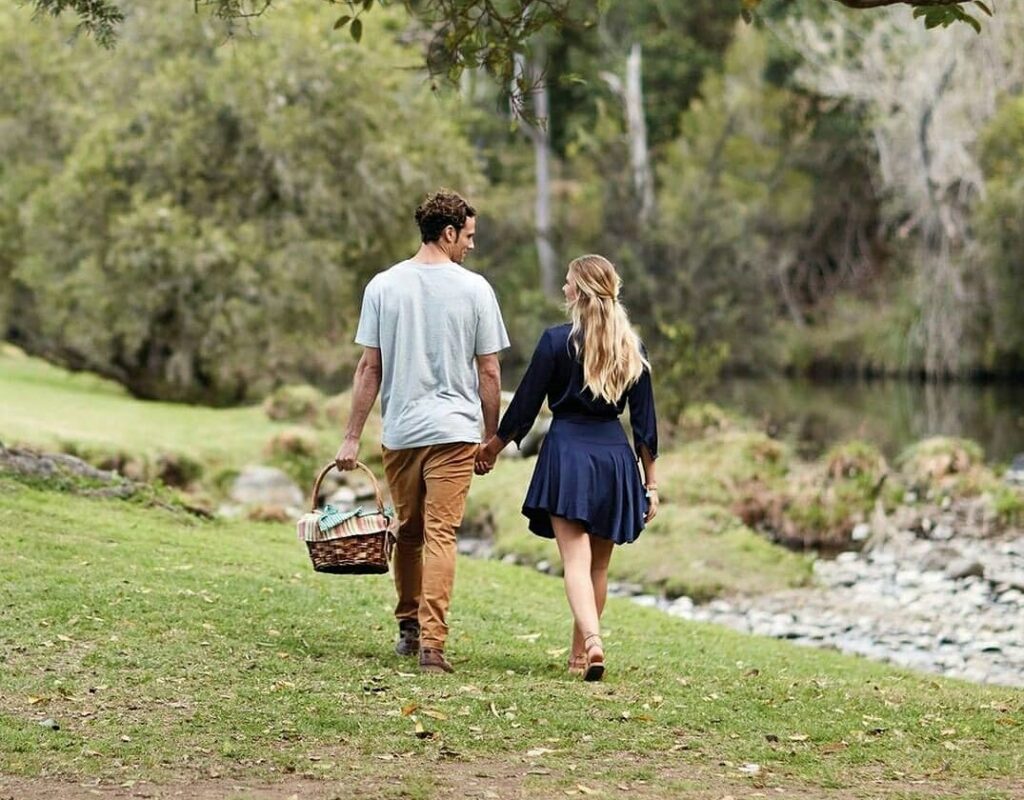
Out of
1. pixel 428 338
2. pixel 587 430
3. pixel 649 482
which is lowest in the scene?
pixel 649 482

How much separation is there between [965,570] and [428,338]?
10.6 meters

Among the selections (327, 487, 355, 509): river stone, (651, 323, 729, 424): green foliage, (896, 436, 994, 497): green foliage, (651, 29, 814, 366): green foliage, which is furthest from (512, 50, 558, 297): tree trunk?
(327, 487, 355, 509): river stone

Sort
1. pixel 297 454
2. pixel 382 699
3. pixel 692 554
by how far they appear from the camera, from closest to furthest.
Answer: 1. pixel 382 699
2. pixel 692 554
3. pixel 297 454

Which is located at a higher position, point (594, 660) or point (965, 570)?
point (594, 660)

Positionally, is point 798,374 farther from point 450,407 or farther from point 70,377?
point 450,407

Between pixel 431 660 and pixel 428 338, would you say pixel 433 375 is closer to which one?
pixel 428 338

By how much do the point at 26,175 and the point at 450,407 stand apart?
92.6 ft

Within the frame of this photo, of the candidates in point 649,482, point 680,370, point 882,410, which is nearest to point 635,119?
point 882,410

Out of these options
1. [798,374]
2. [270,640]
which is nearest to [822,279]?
[798,374]

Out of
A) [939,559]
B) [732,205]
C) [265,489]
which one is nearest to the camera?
[939,559]

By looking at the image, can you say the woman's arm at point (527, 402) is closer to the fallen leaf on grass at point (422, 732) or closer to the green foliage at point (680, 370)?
the fallen leaf on grass at point (422, 732)

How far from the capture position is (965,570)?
54.9ft

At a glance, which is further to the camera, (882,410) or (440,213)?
(882,410)

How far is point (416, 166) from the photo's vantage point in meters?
30.5
